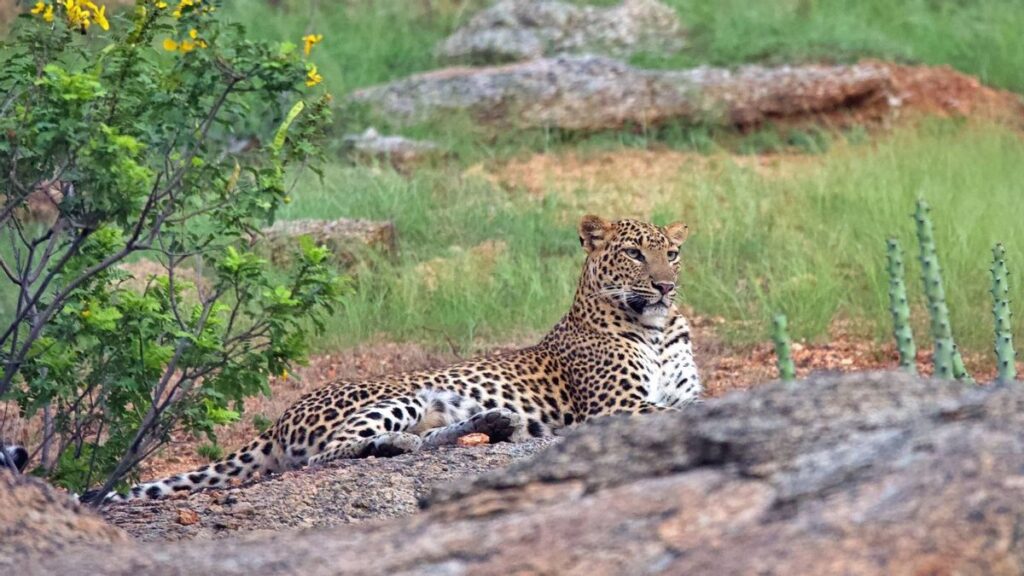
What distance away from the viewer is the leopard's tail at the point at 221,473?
7637mm

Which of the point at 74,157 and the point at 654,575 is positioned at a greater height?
the point at 74,157

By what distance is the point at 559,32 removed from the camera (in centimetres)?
1938

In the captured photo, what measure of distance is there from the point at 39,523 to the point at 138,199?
5.21 feet

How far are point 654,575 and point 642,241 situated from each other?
5696 mm

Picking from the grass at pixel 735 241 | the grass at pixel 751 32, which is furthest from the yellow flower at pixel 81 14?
the grass at pixel 751 32

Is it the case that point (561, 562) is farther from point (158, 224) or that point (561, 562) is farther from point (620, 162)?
point (620, 162)

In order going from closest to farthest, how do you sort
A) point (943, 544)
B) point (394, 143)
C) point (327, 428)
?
1. point (943, 544)
2. point (327, 428)
3. point (394, 143)

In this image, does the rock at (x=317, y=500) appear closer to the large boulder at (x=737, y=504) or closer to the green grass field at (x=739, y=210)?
the green grass field at (x=739, y=210)

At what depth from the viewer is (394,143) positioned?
51.1 feet

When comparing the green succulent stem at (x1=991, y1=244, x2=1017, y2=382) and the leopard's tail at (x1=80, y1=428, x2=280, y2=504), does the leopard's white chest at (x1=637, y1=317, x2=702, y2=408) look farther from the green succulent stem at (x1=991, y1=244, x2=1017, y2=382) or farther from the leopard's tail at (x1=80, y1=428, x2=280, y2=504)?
the green succulent stem at (x1=991, y1=244, x2=1017, y2=382)

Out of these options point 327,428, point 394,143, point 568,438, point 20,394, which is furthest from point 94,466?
point 394,143

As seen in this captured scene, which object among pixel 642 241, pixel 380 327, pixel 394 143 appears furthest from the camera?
pixel 394 143

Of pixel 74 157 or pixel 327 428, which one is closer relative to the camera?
pixel 74 157

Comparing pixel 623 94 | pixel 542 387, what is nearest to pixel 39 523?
pixel 542 387
